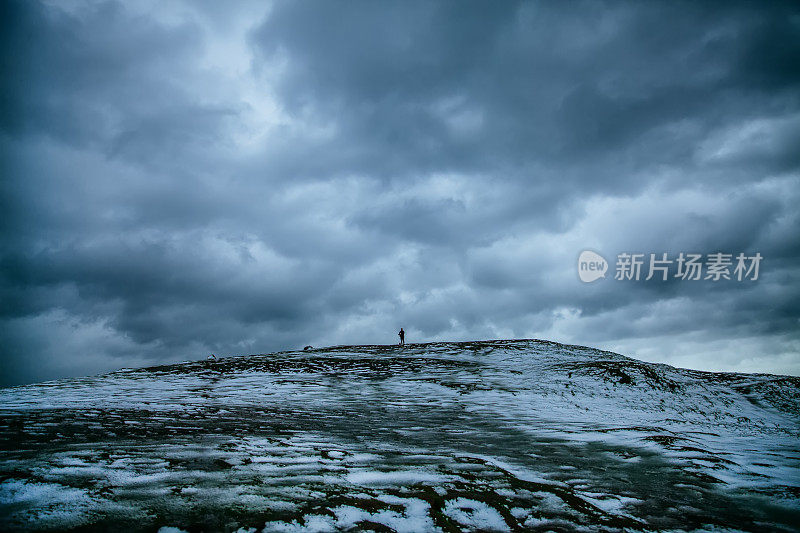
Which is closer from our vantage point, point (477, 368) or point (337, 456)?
point (337, 456)

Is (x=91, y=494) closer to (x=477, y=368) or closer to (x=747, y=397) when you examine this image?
(x=477, y=368)

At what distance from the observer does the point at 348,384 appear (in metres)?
17.8

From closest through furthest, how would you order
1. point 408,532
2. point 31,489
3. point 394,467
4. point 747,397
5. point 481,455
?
point 408,532
point 31,489
point 394,467
point 481,455
point 747,397

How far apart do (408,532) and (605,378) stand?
19716 millimetres

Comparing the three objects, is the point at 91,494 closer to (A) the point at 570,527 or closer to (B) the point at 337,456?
(B) the point at 337,456

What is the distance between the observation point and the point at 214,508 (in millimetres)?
3336

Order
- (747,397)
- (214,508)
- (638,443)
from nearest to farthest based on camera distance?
1. (214,508)
2. (638,443)
3. (747,397)

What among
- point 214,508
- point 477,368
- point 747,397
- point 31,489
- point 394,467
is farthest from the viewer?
point 477,368

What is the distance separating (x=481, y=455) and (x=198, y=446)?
4.24 meters

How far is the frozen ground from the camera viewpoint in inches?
132

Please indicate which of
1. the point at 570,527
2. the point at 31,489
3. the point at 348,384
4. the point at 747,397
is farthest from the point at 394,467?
the point at 747,397

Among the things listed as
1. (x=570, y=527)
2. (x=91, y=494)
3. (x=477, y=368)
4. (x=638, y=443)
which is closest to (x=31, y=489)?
(x=91, y=494)

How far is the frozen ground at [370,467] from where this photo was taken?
132 inches

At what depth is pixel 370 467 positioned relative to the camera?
4.93 m
